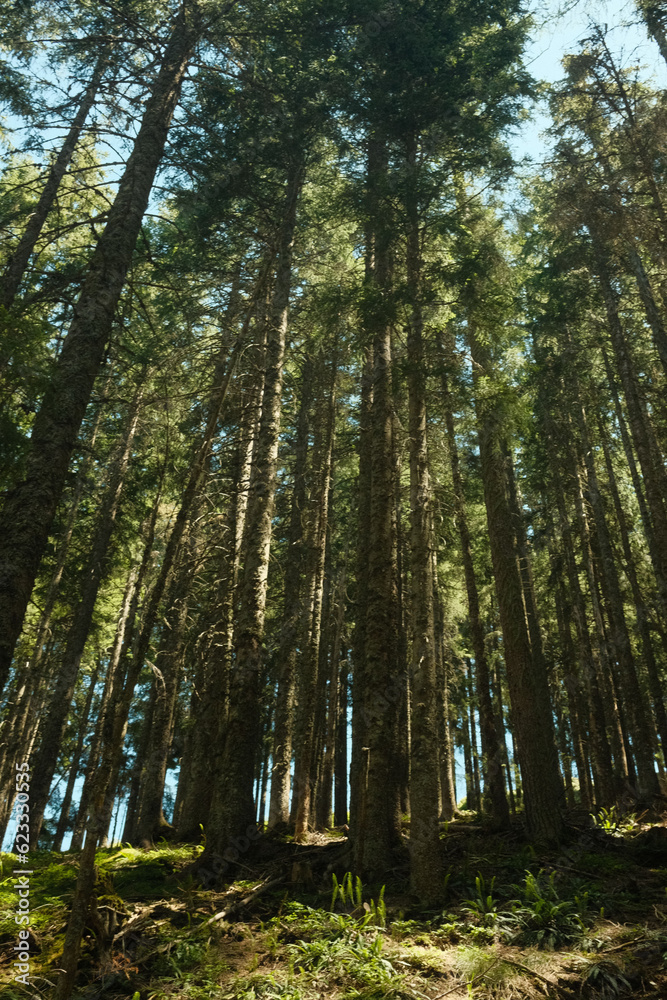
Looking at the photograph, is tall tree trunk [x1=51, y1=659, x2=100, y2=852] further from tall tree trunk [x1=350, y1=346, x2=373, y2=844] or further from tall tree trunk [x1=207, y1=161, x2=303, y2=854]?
tall tree trunk [x1=350, y1=346, x2=373, y2=844]

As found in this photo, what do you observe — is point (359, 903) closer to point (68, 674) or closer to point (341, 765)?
point (68, 674)

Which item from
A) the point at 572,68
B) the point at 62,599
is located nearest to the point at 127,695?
the point at 62,599

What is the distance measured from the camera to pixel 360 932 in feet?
18.2

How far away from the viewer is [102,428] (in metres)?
17.8

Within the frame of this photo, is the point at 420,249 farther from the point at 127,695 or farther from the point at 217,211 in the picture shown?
the point at 127,695

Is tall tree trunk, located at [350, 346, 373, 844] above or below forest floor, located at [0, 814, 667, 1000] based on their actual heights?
above

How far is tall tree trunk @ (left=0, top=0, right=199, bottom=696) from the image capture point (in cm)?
564

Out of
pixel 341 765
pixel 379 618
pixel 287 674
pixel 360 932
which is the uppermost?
pixel 287 674

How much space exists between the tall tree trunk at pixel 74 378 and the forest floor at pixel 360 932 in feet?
5.02

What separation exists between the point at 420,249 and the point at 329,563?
11965 millimetres

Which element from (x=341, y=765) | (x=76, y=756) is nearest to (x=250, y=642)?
(x=341, y=765)

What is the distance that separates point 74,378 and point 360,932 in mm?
6592

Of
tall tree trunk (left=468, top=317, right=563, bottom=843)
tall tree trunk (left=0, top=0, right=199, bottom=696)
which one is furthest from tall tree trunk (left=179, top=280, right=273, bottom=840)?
tall tree trunk (left=468, top=317, right=563, bottom=843)

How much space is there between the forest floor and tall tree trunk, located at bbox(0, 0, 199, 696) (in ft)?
5.02
